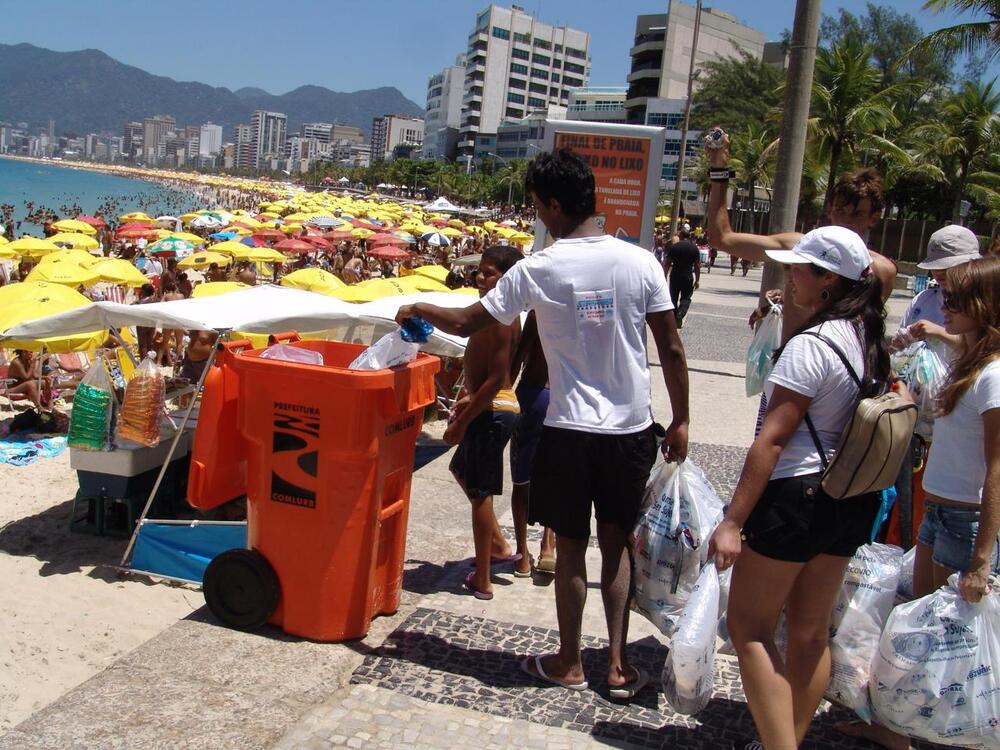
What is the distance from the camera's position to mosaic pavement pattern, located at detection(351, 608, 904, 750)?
3.08m

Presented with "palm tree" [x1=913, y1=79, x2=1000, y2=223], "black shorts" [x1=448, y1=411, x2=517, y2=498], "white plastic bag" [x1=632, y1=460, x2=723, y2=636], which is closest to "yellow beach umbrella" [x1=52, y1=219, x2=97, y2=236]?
"black shorts" [x1=448, y1=411, x2=517, y2=498]

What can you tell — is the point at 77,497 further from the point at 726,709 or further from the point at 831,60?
the point at 831,60

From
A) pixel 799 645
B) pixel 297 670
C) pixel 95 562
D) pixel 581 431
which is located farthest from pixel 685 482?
pixel 95 562

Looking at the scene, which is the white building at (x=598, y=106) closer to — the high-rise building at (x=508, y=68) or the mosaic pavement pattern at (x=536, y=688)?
the high-rise building at (x=508, y=68)

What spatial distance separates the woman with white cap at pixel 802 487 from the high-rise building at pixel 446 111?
151165 mm

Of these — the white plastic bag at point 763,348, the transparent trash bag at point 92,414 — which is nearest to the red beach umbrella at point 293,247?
the transparent trash bag at point 92,414

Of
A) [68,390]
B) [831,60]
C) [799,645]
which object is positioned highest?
[831,60]

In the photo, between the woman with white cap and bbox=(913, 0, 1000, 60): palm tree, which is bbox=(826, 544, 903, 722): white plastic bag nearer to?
the woman with white cap

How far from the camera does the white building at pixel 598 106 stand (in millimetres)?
106812

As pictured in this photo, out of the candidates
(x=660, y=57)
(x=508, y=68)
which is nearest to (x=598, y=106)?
(x=660, y=57)

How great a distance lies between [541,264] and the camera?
10.1 ft

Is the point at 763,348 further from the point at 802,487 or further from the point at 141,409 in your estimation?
the point at 141,409

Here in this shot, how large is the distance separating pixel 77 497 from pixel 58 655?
178 centimetres

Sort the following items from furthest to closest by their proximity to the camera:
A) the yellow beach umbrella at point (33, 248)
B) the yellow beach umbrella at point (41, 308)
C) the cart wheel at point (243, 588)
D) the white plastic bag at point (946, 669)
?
the yellow beach umbrella at point (33, 248) → the yellow beach umbrella at point (41, 308) → the cart wheel at point (243, 588) → the white plastic bag at point (946, 669)
